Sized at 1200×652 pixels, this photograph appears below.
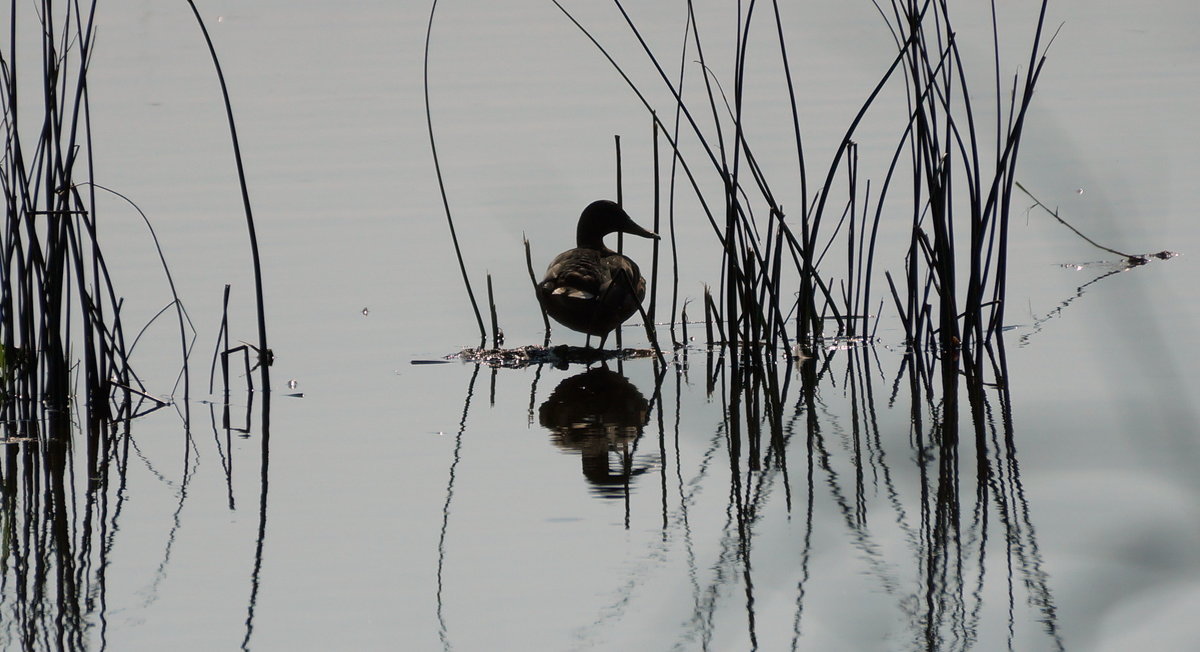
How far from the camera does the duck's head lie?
22.3ft

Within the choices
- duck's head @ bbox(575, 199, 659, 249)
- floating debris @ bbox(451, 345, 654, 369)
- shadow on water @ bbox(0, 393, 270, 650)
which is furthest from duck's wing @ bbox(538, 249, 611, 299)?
shadow on water @ bbox(0, 393, 270, 650)

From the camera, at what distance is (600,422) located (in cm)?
470

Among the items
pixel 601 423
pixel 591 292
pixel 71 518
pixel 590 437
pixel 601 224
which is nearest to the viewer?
pixel 71 518

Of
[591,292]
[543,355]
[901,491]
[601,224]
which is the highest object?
[601,224]

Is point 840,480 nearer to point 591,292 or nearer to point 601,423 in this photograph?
point 601,423

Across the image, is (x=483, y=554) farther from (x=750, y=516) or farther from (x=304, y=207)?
(x=304, y=207)

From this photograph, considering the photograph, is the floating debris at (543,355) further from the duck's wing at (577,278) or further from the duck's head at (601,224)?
the duck's head at (601,224)

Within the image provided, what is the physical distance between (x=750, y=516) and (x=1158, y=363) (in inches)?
83.5

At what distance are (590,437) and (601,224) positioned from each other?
98.9 inches

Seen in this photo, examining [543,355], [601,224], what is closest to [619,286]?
[543,355]

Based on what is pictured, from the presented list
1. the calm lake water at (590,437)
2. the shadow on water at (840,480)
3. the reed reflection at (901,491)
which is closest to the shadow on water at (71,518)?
the calm lake water at (590,437)

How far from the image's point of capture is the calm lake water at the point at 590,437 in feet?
8.82

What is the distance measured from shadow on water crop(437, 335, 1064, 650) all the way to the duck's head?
121 cm

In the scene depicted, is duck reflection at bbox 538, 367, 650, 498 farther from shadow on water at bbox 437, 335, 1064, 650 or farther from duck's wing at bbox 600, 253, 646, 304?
duck's wing at bbox 600, 253, 646, 304
